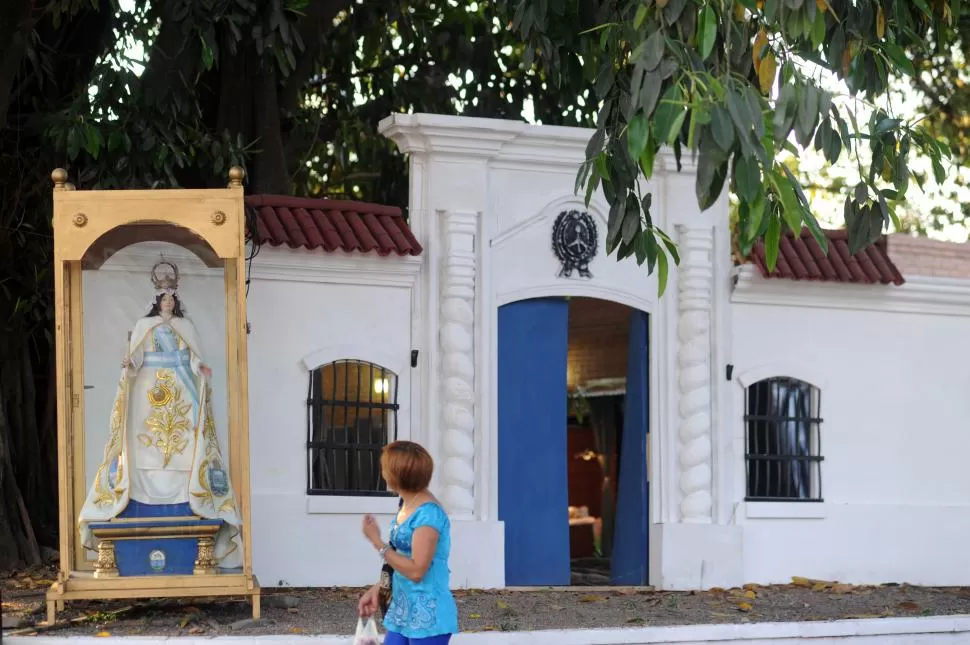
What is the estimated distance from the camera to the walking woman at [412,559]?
19.1ft

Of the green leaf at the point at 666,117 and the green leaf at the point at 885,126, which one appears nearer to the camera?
the green leaf at the point at 666,117

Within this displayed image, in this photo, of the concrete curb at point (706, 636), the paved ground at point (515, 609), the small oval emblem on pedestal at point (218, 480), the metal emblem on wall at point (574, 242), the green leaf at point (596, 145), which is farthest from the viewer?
the metal emblem on wall at point (574, 242)

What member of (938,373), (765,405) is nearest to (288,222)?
(765,405)

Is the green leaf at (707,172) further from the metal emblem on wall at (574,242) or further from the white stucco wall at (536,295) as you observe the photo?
the metal emblem on wall at (574,242)

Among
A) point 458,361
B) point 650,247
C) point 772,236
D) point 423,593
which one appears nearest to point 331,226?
point 458,361

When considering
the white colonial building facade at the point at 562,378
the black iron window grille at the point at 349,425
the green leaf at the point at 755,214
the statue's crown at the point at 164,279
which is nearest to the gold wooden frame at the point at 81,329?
the statue's crown at the point at 164,279

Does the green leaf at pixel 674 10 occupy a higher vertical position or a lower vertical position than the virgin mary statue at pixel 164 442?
higher

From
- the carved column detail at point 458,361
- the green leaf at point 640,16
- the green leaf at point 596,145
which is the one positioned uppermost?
the green leaf at point 640,16

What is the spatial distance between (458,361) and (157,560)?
128 inches

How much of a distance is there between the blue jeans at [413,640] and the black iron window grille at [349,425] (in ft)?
17.7

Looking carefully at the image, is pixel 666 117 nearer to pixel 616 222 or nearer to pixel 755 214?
pixel 755 214

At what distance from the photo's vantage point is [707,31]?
638cm

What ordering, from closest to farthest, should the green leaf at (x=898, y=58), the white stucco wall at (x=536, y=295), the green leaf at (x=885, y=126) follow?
the green leaf at (x=885, y=126)
the green leaf at (x=898, y=58)
the white stucco wall at (x=536, y=295)

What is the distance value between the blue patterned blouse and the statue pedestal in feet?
12.5
